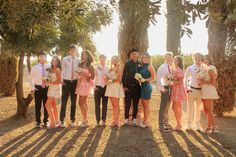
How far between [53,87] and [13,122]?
232 centimetres

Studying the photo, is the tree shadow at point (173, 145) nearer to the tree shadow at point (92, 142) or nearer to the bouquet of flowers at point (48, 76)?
the tree shadow at point (92, 142)

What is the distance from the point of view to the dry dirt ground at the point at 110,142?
8.81 meters

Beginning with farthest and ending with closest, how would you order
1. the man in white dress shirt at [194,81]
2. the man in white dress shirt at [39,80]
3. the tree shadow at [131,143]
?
the man in white dress shirt at [39,80], the man in white dress shirt at [194,81], the tree shadow at [131,143]

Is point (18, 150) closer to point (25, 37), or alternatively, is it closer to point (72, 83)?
point (72, 83)

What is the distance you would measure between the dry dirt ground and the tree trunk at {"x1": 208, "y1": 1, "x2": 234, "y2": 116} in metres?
2.23

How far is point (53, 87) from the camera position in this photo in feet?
38.1

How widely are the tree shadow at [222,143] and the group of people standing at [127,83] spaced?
65 centimetres

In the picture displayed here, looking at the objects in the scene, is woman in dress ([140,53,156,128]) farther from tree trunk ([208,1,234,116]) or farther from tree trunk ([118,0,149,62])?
tree trunk ([208,1,234,116])

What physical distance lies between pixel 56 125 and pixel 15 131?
1017 millimetres

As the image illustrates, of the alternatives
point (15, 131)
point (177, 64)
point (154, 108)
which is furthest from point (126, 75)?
point (154, 108)

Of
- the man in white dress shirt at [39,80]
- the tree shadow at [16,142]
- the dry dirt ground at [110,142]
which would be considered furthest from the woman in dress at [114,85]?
the tree shadow at [16,142]

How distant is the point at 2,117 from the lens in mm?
14320

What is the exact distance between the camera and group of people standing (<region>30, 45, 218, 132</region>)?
452 inches

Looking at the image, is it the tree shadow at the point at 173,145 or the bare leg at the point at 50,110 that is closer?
the tree shadow at the point at 173,145
